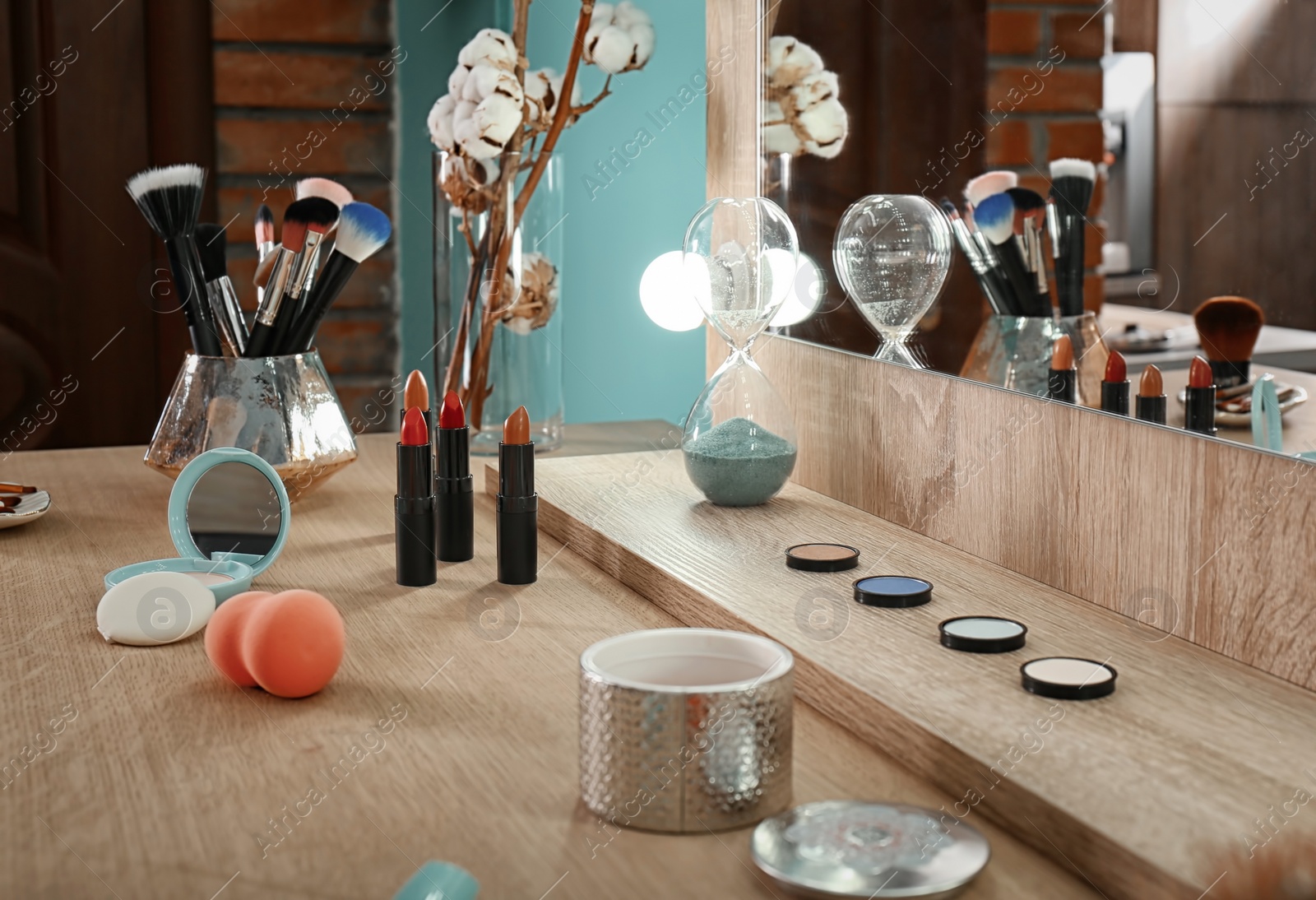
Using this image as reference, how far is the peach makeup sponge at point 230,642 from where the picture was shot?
589 millimetres

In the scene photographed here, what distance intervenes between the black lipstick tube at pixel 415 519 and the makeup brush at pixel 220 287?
213mm

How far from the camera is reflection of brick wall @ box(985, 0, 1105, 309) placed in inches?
25.1

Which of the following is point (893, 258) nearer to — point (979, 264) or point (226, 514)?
point (979, 264)

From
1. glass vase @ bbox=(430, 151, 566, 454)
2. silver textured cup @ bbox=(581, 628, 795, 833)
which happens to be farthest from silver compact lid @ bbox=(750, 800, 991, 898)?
glass vase @ bbox=(430, 151, 566, 454)

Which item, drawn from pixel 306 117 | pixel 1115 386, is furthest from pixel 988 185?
pixel 306 117

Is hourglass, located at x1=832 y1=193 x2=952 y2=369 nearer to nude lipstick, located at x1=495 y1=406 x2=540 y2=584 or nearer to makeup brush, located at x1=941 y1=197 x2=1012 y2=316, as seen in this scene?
makeup brush, located at x1=941 y1=197 x2=1012 y2=316

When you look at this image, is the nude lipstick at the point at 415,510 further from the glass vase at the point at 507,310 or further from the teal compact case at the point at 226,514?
the glass vase at the point at 507,310

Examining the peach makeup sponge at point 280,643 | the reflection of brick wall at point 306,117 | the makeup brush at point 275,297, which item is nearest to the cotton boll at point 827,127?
the makeup brush at point 275,297

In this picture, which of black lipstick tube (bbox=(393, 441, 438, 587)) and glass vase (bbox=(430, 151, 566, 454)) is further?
glass vase (bbox=(430, 151, 566, 454))

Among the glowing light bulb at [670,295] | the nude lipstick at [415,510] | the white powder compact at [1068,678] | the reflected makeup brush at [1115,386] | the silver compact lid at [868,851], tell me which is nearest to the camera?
the silver compact lid at [868,851]

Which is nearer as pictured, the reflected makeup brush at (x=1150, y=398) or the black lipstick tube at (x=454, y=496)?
the reflected makeup brush at (x=1150, y=398)

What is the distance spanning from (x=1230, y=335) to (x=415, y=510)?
1.48 feet

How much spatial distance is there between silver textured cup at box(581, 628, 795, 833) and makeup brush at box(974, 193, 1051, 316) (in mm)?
320

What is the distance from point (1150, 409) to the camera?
0.61 m
